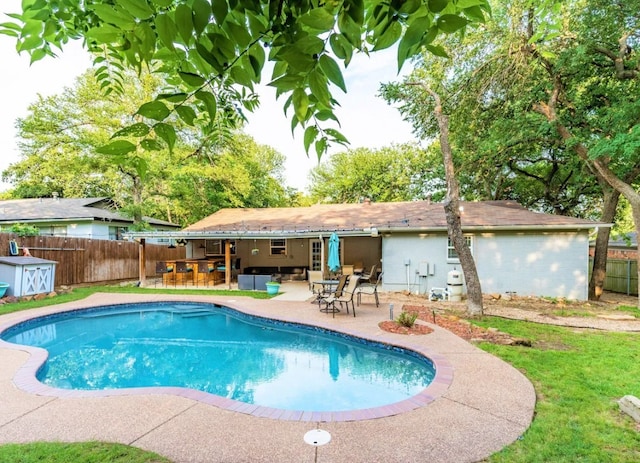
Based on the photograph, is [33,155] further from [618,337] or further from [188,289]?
[618,337]

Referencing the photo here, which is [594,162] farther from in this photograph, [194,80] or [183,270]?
[183,270]

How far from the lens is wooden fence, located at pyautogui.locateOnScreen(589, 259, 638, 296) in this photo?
14.2 metres

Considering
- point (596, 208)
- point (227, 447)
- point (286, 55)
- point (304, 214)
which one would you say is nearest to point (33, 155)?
point (304, 214)

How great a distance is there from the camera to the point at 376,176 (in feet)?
98.2

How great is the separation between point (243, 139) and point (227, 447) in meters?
23.3

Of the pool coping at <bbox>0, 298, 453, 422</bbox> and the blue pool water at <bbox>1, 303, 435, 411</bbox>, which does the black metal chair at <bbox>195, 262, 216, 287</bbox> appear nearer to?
the blue pool water at <bbox>1, 303, 435, 411</bbox>

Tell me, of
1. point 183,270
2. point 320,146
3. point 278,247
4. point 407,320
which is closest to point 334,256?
point 407,320

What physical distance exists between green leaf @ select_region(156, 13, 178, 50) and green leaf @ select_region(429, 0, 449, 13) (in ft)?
2.17

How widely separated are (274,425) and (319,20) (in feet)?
13.3

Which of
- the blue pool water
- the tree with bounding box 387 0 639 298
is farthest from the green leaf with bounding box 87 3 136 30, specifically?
the tree with bounding box 387 0 639 298

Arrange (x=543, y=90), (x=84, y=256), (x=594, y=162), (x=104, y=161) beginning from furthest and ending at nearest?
(x=104, y=161), (x=84, y=256), (x=543, y=90), (x=594, y=162)

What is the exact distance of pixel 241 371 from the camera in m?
6.79

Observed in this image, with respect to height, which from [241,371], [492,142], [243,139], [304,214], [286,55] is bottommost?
[241,371]

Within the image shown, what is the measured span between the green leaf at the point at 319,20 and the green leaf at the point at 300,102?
0.17 m
